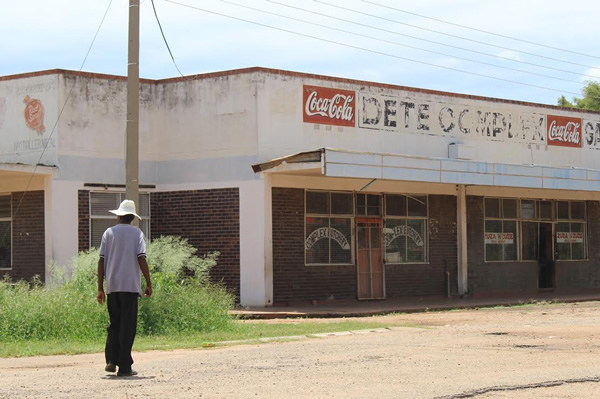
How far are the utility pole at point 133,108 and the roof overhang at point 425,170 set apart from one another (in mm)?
6498

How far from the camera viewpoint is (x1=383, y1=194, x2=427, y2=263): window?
26.6 metres

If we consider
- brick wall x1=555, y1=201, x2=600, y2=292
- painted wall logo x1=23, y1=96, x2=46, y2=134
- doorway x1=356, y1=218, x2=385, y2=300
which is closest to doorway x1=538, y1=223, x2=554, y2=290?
brick wall x1=555, y1=201, x2=600, y2=292

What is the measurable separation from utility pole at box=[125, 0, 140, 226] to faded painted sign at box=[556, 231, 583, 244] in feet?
60.1

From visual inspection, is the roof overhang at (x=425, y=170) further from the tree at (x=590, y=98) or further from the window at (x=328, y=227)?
the tree at (x=590, y=98)

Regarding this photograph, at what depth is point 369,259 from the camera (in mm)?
26188

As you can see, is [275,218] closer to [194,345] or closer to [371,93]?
[371,93]

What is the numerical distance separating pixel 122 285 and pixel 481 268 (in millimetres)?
19215

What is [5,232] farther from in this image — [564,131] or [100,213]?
[564,131]

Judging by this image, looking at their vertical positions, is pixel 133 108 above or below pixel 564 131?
below

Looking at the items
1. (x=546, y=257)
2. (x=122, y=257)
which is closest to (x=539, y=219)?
(x=546, y=257)

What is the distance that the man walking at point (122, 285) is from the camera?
420 inches

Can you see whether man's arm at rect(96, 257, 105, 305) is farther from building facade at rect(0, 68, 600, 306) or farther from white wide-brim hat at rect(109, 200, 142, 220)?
building facade at rect(0, 68, 600, 306)

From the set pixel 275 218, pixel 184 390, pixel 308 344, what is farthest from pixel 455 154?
pixel 184 390

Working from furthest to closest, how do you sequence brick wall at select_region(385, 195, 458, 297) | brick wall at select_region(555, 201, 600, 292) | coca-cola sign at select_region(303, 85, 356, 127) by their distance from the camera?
brick wall at select_region(555, 201, 600, 292), brick wall at select_region(385, 195, 458, 297), coca-cola sign at select_region(303, 85, 356, 127)
